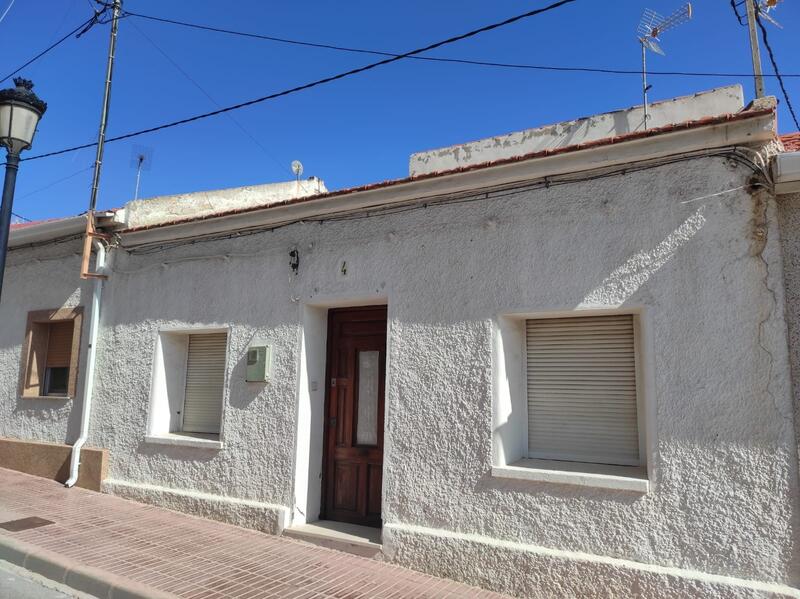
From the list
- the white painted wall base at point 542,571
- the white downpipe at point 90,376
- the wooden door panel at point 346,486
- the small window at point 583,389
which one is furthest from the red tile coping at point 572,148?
the white painted wall base at point 542,571

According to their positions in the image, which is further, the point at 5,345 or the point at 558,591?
the point at 5,345

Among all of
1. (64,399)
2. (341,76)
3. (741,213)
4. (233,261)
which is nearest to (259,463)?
(233,261)

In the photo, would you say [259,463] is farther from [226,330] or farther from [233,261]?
[233,261]

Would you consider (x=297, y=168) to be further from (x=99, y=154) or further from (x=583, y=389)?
(x=583, y=389)

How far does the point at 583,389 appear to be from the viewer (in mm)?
4969

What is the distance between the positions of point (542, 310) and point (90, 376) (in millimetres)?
6462

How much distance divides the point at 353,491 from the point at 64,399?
4.97 meters

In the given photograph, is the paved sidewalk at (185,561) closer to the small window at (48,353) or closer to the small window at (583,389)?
the small window at (583,389)

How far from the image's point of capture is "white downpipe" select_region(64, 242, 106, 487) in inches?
302

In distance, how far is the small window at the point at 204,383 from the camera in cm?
727

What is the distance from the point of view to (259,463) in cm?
616

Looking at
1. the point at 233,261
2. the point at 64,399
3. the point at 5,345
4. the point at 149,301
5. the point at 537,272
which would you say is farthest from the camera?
the point at 5,345

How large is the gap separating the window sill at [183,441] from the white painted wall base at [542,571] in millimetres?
2549

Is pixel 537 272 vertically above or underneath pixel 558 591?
above
